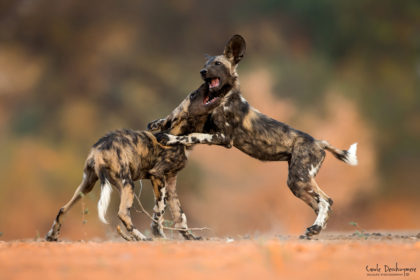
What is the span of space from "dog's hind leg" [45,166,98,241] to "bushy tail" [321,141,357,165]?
11.9 feet

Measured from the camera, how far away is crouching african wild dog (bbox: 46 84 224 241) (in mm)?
6891

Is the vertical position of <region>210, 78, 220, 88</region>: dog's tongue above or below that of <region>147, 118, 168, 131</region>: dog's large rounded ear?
above

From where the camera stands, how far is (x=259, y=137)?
830cm

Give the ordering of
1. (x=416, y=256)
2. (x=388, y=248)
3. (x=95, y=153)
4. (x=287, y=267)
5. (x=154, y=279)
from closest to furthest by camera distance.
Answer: (x=154, y=279) → (x=287, y=267) → (x=416, y=256) → (x=388, y=248) → (x=95, y=153)

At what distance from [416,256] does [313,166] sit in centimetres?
369

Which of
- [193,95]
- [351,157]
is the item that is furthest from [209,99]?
[351,157]

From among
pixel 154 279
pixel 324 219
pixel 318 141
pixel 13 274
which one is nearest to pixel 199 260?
pixel 154 279

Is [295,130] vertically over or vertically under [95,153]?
over

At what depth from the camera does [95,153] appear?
698 centimetres

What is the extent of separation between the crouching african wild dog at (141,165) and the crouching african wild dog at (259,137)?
0.20 m

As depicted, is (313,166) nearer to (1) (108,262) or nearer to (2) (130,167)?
(2) (130,167)

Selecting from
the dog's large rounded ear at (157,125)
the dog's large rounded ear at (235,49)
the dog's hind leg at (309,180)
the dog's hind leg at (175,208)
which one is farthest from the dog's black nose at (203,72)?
the dog's hind leg at (309,180)

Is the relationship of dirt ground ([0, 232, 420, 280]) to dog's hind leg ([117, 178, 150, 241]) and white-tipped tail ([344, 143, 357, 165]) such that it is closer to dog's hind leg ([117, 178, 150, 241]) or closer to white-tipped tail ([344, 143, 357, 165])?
dog's hind leg ([117, 178, 150, 241])

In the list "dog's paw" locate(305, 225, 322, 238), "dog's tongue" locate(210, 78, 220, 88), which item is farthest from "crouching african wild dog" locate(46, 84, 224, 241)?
"dog's paw" locate(305, 225, 322, 238)
